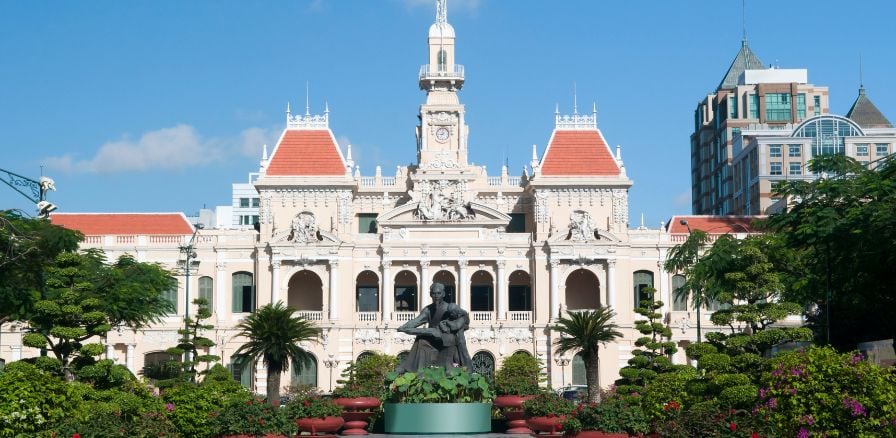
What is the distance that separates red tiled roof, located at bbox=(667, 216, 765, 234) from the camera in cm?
8812

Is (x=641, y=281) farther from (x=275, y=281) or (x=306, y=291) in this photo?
(x=275, y=281)

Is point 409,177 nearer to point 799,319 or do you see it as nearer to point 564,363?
point 564,363

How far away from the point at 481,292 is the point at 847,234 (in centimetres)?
4396

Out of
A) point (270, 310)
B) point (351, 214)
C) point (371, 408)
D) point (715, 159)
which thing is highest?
point (715, 159)

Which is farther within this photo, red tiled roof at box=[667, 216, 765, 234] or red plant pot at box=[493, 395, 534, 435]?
red tiled roof at box=[667, 216, 765, 234]

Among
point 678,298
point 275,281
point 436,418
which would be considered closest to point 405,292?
point 275,281

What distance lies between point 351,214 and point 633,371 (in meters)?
32.4

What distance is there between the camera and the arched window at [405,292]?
285ft

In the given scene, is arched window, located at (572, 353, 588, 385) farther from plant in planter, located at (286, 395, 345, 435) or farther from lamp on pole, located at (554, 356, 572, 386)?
plant in planter, located at (286, 395, 345, 435)

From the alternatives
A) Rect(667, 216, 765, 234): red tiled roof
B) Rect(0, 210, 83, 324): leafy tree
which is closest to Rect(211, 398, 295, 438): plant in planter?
Rect(0, 210, 83, 324): leafy tree

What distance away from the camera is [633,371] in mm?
58344

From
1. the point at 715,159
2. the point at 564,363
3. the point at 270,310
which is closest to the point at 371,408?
the point at 270,310

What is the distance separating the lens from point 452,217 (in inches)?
3324

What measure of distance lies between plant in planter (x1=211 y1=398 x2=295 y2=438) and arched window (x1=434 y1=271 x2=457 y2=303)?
52.0 m
